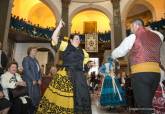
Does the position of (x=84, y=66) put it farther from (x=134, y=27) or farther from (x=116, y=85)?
(x=116, y=85)

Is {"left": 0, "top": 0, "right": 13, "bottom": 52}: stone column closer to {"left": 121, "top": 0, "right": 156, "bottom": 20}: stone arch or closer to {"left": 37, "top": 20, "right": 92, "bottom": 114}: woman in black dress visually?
{"left": 37, "top": 20, "right": 92, "bottom": 114}: woman in black dress

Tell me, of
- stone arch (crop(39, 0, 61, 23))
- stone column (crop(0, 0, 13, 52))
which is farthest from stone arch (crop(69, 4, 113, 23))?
stone column (crop(0, 0, 13, 52))

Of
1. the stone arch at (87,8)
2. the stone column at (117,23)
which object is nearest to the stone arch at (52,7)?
the stone arch at (87,8)

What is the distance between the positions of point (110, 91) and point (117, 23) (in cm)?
920

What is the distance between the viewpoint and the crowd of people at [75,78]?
9.92ft

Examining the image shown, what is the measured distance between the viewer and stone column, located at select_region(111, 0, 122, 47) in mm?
14516

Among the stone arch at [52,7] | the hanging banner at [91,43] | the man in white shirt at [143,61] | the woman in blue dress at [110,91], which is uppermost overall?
the stone arch at [52,7]

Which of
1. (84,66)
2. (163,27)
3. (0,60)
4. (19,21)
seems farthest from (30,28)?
(84,66)

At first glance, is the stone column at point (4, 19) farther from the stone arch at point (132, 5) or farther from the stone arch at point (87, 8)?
the stone arch at point (132, 5)

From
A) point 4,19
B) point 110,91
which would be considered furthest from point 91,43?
point 110,91

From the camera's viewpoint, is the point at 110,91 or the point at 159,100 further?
the point at 110,91

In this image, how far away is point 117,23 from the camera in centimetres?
1495

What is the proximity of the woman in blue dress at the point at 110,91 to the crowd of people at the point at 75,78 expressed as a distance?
2163mm

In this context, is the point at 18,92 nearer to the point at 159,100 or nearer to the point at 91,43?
the point at 159,100
